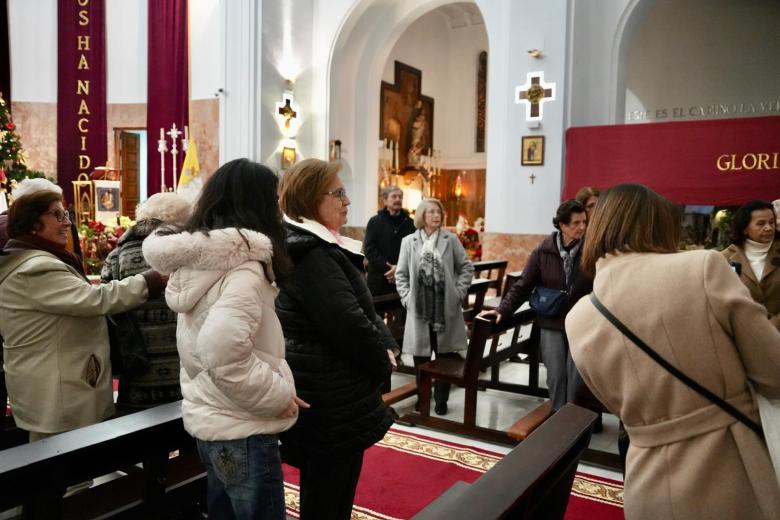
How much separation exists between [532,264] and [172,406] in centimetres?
240

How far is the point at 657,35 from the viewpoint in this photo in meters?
11.8

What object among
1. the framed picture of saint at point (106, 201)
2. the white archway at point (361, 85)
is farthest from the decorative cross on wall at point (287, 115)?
the framed picture of saint at point (106, 201)

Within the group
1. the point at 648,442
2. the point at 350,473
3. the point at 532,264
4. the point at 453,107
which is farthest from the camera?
the point at 453,107

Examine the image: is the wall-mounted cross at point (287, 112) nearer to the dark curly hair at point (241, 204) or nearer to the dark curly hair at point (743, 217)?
the dark curly hair at point (743, 217)

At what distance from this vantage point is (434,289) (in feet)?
14.8

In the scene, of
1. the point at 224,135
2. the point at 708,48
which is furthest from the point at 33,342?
the point at 708,48

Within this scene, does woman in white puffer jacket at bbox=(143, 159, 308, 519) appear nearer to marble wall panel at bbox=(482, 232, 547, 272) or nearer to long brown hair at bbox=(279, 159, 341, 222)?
long brown hair at bbox=(279, 159, 341, 222)

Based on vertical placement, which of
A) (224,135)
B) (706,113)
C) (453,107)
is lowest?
(224,135)

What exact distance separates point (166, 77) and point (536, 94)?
7303 millimetres

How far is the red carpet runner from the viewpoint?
10.0ft

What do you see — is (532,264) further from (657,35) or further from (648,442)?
(657,35)

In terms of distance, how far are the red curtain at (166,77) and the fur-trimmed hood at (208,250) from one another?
35.3 feet

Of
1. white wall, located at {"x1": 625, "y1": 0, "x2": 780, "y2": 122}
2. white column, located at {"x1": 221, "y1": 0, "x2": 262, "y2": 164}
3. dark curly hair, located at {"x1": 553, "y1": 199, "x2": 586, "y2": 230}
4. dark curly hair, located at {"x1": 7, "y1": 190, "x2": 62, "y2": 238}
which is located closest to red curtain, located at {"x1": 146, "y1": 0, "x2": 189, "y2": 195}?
white column, located at {"x1": 221, "y1": 0, "x2": 262, "y2": 164}

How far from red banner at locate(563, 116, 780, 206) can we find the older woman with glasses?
21.5ft
